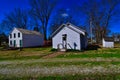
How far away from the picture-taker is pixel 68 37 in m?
25.6

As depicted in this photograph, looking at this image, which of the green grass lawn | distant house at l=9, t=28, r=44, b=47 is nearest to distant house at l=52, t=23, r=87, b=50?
the green grass lawn

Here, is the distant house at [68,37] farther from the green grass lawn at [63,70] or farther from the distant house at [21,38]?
the distant house at [21,38]

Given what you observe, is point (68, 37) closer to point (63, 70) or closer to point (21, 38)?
point (63, 70)

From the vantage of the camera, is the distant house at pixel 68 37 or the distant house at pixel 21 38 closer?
the distant house at pixel 68 37

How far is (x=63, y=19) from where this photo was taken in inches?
2308

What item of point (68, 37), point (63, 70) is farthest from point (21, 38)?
point (63, 70)

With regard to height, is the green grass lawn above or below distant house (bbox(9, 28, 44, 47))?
below

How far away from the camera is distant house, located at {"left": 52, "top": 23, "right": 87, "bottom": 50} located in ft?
81.8

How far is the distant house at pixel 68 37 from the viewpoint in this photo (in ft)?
81.8

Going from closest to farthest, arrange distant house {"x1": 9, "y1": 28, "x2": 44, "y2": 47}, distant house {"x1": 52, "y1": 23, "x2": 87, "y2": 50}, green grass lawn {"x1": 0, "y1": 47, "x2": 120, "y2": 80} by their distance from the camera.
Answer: green grass lawn {"x1": 0, "y1": 47, "x2": 120, "y2": 80}
distant house {"x1": 52, "y1": 23, "x2": 87, "y2": 50}
distant house {"x1": 9, "y1": 28, "x2": 44, "y2": 47}

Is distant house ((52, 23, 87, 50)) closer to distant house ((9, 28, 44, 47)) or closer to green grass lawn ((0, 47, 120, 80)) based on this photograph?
green grass lawn ((0, 47, 120, 80))

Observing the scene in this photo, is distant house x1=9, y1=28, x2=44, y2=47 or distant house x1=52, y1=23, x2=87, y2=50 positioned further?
distant house x1=9, y1=28, x2=44, y2=47

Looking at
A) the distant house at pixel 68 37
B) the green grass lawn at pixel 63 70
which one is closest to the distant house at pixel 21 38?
the distant house at pixel 68 37

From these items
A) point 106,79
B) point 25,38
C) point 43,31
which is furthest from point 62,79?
point 43,31
